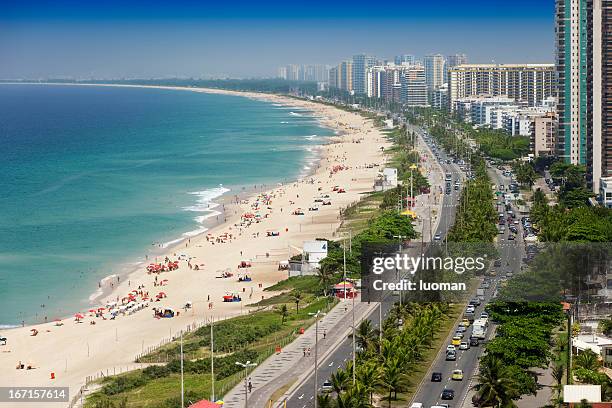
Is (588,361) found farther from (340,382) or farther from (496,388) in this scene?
(340,382)

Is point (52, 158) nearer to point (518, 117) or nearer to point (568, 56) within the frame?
point (518, 117)

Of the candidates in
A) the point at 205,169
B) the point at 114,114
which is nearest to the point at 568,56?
the point at 205,169

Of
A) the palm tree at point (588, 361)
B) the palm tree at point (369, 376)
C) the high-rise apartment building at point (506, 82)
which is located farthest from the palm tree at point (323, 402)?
the high-rise apartment building at point (506, 82)

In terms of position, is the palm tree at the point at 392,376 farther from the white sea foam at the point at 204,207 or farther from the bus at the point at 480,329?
the white sea foam at the point at 204,207

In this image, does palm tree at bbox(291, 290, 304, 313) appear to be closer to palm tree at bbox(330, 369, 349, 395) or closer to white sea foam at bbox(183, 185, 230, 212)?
palm tree at bbox(330, 369, 349, 395)

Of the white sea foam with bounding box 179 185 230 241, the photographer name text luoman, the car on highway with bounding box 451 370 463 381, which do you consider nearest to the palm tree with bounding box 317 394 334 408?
the photographer name text luoman
